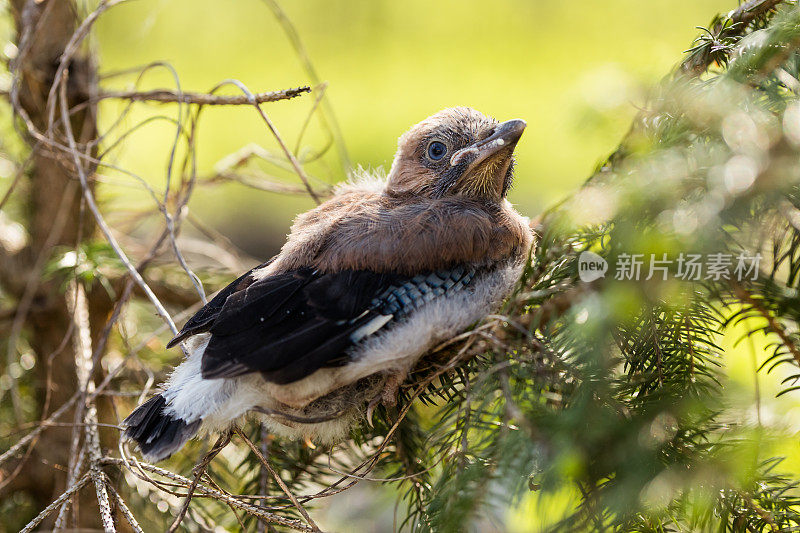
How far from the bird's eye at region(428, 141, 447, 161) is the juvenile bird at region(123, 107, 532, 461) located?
0.39 ft

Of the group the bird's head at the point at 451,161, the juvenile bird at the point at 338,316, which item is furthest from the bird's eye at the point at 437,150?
the juvenile bird at the point at 338,316

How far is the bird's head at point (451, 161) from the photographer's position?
1.42 metres

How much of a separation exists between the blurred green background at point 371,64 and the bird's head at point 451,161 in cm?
219

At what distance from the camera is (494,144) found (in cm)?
136

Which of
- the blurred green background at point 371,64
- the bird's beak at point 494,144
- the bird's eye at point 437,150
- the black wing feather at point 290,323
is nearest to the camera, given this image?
the black wing feather at point 290,323

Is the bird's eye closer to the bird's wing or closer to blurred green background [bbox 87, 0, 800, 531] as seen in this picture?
the bird's wing

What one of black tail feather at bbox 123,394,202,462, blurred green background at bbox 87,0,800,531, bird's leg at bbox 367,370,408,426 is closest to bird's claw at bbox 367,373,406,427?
bird's leg at bbox 367,370,408,426

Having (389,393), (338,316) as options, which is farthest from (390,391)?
(338,316)

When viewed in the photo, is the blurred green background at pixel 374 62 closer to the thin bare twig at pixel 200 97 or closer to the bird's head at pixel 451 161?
the thin bare twig at pixel 200 97

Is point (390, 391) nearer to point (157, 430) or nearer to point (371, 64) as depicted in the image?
point (157, 430)

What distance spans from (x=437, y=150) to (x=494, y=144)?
16 centimetres

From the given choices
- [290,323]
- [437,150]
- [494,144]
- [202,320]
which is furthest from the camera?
[437,150]

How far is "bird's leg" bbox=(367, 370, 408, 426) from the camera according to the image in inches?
44.6

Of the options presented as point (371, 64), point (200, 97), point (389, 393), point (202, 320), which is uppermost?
point (200, 97)
